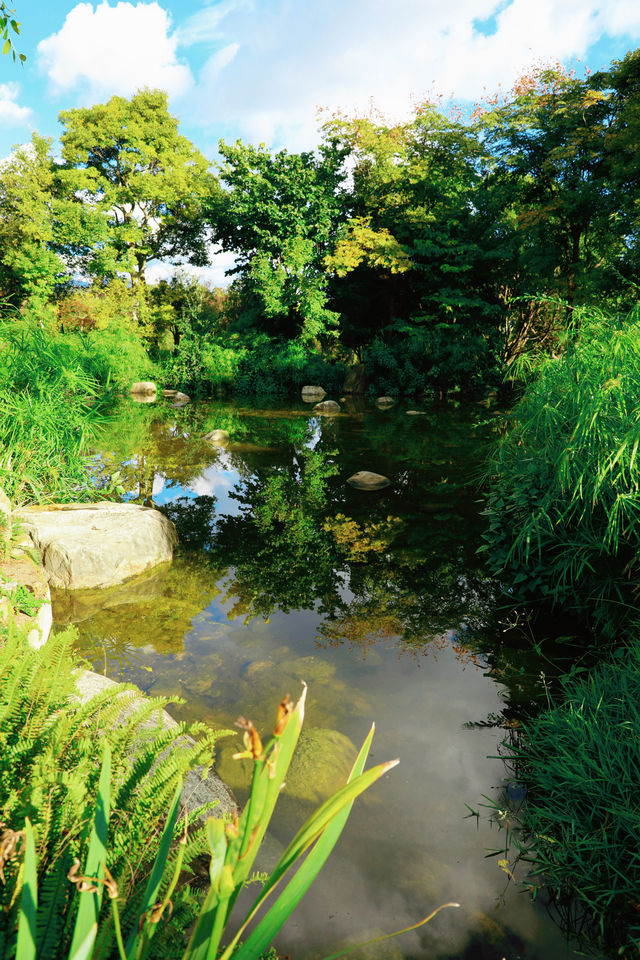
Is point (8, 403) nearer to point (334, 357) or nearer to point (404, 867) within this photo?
point (404, 867)

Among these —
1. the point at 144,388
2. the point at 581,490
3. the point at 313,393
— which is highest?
the point at 144,388

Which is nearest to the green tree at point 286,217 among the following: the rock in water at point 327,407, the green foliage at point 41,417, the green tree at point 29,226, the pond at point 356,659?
the rock in water at point 327,407

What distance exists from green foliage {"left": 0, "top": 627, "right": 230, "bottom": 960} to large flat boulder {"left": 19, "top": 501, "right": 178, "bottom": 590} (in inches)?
119

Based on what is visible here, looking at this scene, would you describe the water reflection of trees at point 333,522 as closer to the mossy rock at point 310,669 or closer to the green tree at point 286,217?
the mossy rock at point 310,669

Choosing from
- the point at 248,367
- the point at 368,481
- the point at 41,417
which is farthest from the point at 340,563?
the point at 248,367

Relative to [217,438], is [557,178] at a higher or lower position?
higher

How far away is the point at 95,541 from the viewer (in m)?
4.91

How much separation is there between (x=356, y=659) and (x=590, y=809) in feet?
6.00

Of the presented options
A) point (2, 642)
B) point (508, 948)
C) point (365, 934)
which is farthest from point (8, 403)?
point (508, 948)

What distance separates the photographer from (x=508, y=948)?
1949 mm

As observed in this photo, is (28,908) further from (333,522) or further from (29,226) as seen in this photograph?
(29,226)

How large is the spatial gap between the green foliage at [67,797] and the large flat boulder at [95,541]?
3.02m

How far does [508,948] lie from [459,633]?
2.34 m

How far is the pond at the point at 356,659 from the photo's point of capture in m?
2.15
